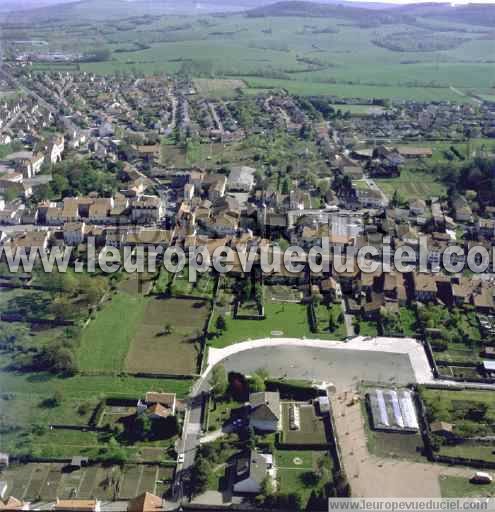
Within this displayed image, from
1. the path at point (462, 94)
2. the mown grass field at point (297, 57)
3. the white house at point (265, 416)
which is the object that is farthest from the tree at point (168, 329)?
the path at point (462, 94)

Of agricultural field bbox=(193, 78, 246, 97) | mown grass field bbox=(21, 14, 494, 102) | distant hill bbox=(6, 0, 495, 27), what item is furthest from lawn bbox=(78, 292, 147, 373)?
distant hill bbox=(6, 0, 495, 27)

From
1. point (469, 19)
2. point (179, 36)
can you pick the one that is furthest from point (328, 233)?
point (469, 19)

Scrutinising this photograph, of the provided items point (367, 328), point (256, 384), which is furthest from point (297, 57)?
point (256, 384)

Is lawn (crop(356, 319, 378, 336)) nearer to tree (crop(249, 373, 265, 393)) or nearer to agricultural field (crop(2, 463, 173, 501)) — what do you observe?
tree (crop(249, 373, 265, 393))

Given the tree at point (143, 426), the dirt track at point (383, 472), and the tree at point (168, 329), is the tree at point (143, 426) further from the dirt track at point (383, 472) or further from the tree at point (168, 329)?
the dirt track at point (383, 472)

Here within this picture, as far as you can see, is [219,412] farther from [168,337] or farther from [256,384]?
[168,337]

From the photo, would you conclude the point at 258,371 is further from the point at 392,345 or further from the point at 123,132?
the point at 123,132

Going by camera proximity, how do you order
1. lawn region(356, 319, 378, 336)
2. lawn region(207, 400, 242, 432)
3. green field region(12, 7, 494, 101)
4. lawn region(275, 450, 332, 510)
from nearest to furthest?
lawn region(275, 450, 332, 510)
lawn region(207, 400, 242, 432)
lawn region(356, 319, 378, 336)
green field region(12, 7, 494, 101)
